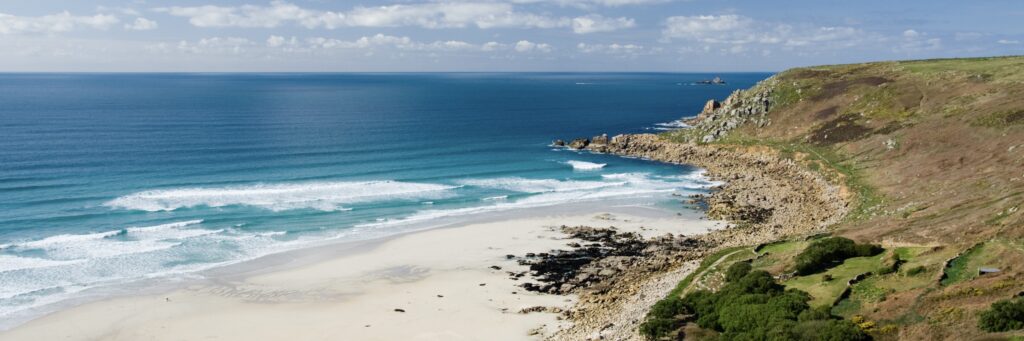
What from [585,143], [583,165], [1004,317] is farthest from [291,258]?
[585,143]

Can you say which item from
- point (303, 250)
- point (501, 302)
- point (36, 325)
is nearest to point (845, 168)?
point (501, 302)

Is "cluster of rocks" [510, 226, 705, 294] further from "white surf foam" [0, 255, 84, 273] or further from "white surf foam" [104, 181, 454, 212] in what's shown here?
"white surf foam" [0, 255, 84, 273]

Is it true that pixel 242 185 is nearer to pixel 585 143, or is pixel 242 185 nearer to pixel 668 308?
pixel 585 143

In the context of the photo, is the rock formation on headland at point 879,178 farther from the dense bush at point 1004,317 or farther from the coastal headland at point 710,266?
the dense bush at point 1004,317

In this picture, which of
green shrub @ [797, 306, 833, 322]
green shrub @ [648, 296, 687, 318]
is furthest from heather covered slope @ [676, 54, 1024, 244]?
green shrub @ [648, 296, 687, 318]

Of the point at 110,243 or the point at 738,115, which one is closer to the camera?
the point at 110,243
